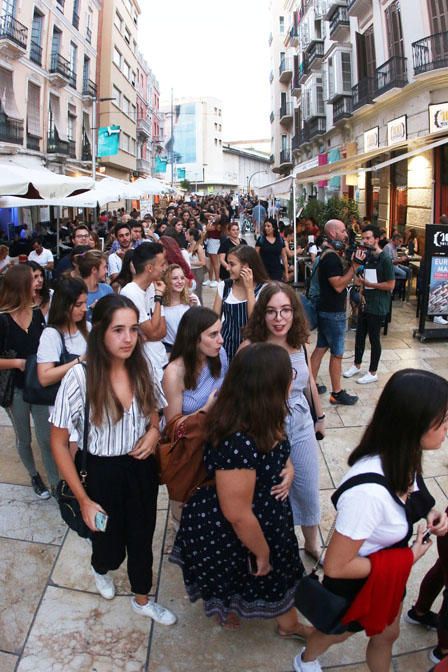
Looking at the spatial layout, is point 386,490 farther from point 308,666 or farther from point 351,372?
point 351,372

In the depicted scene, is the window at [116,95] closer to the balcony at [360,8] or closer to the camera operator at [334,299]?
the balcony at [360,8]

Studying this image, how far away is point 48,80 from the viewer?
24.1 meters

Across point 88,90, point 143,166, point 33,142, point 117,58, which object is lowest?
point 33,142

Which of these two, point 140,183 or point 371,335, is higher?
point 140,183

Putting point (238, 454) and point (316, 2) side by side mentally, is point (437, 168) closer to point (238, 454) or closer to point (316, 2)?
point (238, 454)

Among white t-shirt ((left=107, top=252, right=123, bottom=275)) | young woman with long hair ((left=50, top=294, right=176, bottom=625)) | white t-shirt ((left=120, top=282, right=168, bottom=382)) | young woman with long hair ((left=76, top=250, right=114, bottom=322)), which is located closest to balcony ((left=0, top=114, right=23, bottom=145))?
white t-shirt ((left=107, top=252, right=123, bottom=275))

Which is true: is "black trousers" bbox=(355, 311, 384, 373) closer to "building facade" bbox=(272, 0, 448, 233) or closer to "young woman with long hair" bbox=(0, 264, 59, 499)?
"young woman with long hair" bbox=(0, 264, 59, 499)

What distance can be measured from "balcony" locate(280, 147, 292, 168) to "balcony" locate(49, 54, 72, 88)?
65.3ft

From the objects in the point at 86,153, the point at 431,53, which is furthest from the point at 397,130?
the point at 86,153

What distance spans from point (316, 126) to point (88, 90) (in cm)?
1329

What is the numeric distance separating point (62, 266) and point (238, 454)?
4.24 m

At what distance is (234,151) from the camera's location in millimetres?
95938

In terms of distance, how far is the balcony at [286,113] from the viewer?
40.0m

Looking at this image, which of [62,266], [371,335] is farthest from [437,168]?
[62,266]
